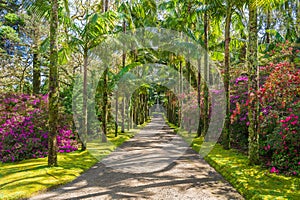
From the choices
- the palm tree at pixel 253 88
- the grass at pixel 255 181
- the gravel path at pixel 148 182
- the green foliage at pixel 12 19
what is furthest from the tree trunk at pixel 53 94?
the green foliage at pixel 12 19

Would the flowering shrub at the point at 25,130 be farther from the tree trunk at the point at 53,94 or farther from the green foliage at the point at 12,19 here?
the green foliage at the point at 12,19

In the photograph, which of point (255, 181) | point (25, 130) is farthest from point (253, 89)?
point (25, 130)

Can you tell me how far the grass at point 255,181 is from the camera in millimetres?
5586

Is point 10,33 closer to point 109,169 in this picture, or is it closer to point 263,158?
point 109,169

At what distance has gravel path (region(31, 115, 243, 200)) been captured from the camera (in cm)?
603

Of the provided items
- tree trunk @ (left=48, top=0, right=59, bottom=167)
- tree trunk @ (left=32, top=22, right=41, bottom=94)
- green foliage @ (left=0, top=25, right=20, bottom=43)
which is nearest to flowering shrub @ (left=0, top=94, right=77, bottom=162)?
tree trunk @ (left=48, top=0, right=59, bottom=167)

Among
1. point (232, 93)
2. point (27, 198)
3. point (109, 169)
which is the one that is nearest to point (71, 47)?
point (109, 169)

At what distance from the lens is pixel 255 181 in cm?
645

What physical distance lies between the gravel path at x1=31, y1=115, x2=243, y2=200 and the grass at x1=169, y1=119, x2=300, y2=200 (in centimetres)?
23

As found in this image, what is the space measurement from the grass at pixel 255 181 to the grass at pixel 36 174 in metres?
4.55

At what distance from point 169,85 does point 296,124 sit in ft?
86.8

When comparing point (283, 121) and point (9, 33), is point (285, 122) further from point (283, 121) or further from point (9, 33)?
point (9, 33)

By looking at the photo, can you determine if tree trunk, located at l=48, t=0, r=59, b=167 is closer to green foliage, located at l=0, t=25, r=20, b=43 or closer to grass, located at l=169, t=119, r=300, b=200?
grass, located at l=169, t=119, r=300, b=200

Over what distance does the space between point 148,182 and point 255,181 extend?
Result: 2.80m
